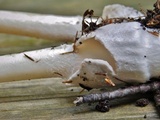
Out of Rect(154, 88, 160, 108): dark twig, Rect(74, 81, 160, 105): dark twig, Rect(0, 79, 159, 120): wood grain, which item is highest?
Rect(74, 81, 160, 105): dark twig

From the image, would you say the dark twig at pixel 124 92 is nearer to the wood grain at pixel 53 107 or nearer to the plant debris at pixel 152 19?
the wood grain at pixel 53 107

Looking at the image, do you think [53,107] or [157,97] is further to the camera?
[53,107]

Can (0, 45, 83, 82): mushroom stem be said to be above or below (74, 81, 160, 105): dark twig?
above

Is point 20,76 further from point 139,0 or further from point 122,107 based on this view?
point 139,0

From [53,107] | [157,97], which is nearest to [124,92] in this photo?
[157,97]

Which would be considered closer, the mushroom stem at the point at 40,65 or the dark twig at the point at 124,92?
the dark twig at the point at 124,92

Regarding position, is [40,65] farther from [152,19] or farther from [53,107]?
[152,19]

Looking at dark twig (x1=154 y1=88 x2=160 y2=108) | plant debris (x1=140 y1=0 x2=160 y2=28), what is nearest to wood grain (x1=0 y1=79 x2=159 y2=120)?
dark twig (x1=154 y1=88 x2=160 y2=108)

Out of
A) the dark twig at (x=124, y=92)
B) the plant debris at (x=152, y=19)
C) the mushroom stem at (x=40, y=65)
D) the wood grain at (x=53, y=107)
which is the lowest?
the wood grain at (x=53, y=107)

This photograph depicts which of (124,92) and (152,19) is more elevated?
(152,19)

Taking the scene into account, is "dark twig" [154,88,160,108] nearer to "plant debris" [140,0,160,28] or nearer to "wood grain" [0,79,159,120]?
"wood grain" [0,79,159,120]

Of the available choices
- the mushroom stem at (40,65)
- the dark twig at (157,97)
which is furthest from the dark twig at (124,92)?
the mushroom stem at (40,65)
